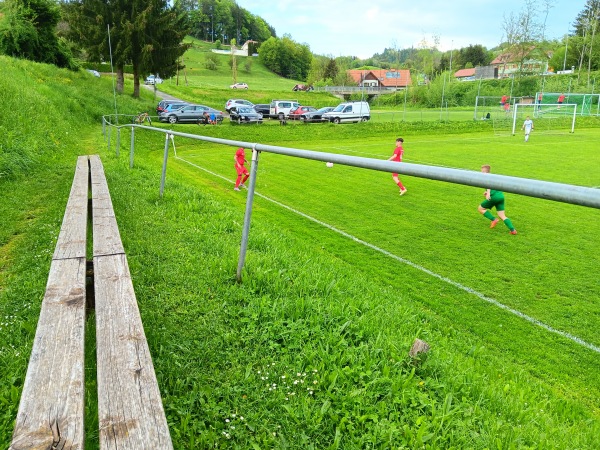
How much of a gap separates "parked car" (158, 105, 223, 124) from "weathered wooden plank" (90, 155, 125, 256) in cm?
2565

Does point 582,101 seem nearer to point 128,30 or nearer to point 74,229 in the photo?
point 128,30

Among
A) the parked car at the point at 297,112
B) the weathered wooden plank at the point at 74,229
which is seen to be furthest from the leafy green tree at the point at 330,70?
the weathered wooden plank at the point at 74,229

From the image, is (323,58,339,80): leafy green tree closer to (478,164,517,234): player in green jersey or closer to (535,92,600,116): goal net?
(535,92,600,116): goal net

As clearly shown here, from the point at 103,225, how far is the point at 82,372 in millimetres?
2839

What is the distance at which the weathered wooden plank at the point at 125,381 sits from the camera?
5.78 ft

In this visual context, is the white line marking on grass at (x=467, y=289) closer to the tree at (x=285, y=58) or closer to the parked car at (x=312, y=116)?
the parked car at (x=312, y=116)

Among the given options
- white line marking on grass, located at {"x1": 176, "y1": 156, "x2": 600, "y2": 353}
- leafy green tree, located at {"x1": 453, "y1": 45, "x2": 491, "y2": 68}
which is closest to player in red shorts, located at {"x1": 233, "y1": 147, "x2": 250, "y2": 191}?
white line marking on grass, located at {"x1": 176, "y1": 156, "x2": 600, "y2": 353}

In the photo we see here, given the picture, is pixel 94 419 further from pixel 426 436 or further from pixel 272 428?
pixel 426 436

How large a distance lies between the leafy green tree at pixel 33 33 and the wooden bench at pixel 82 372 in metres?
30.9

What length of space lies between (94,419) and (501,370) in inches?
119

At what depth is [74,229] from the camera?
4.48 meters

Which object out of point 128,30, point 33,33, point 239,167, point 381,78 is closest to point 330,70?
point 381,78

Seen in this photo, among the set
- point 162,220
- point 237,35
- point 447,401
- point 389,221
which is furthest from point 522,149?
point 237,35

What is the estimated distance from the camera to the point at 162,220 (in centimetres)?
620
